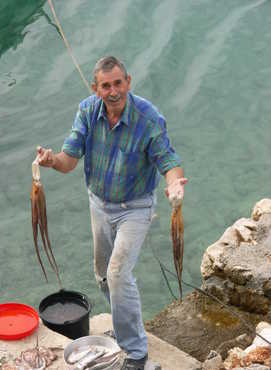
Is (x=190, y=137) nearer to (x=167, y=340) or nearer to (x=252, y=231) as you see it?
(x=252, y=231)

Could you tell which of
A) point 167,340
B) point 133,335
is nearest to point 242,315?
point 167,340

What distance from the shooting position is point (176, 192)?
196 inches

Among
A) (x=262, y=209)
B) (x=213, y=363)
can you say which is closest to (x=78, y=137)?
(x=213, y=363)

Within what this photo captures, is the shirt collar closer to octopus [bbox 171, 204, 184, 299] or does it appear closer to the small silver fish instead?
octopus [bbox 171, 204, 184, 299]

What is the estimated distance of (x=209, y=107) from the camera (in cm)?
1398

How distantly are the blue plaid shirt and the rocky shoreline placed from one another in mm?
1845

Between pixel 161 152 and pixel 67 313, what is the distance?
2012 millimetres

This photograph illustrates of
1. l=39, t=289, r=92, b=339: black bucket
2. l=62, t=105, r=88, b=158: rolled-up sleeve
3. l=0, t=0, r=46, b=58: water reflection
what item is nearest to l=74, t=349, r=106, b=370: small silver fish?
l=39, t=289, r=92, b=339: black bucket

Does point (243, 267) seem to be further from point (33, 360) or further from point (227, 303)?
point (33, 360)

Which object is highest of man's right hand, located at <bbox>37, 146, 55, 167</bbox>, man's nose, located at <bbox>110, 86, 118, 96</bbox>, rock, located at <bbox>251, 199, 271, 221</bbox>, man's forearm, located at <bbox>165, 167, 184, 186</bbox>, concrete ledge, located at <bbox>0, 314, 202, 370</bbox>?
man's nose, located at <bbox>110, 86, 118, 96</bbox>

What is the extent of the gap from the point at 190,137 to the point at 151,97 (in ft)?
6.36

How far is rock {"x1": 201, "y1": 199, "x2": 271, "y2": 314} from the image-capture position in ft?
22.9

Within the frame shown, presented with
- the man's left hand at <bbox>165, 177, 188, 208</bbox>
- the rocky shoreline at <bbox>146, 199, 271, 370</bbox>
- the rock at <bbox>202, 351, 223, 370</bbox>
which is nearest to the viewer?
the man's left hand at <bbox>165, 177, 188, 208</bbox>

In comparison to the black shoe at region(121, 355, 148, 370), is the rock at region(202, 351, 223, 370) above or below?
below
